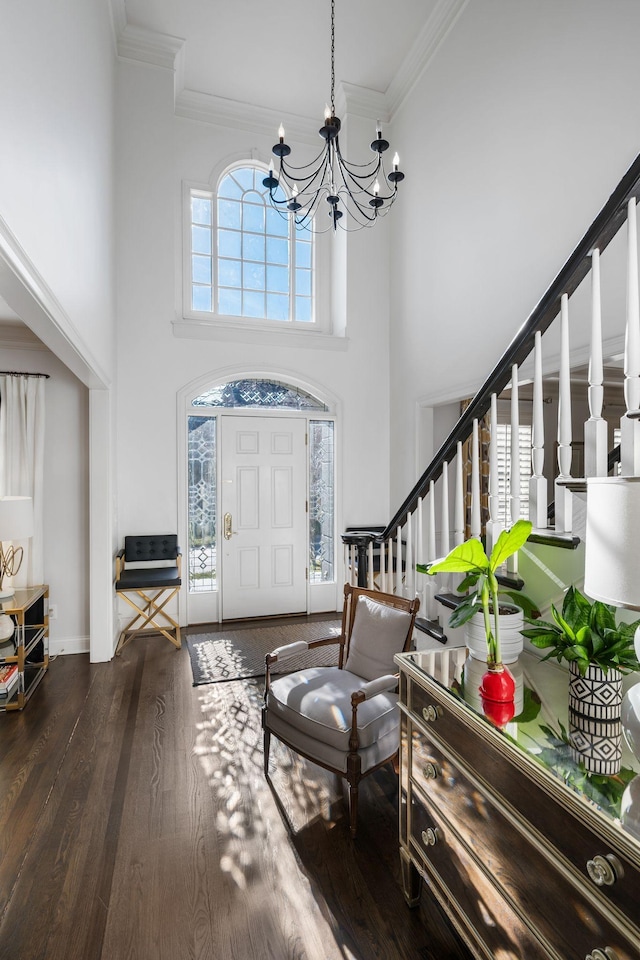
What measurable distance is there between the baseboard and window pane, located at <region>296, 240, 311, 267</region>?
4.64 metres

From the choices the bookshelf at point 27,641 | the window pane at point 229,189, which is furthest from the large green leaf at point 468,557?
the window pane at point 229,189

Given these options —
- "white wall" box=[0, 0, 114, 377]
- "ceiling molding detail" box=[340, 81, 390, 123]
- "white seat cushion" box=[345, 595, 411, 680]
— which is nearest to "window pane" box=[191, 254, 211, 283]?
"white wall" box=[0, 0, 114, 377]

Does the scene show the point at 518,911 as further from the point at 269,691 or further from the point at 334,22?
the point at 334,22

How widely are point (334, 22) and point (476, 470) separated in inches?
191

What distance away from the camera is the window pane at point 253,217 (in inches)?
228

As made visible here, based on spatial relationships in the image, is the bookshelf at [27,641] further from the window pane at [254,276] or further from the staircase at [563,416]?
the window pane at [254,276]

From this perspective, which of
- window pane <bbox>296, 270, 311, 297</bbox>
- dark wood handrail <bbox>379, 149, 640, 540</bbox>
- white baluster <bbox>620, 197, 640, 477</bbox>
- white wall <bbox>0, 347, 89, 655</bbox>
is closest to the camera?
white baluster <bbox>620, 197, 640, 477</bbox>

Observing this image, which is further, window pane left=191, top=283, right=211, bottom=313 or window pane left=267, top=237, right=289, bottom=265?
window pane left=267, top=237, right=289, bottom=265

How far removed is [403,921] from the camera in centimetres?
178

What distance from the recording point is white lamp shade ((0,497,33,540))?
3283 mm

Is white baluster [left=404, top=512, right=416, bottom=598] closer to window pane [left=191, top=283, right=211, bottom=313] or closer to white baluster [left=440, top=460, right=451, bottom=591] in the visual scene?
white baluster [left=440, top=460, right=451, bottom=591]

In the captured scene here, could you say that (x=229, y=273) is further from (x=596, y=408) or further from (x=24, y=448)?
(x=596, y=408)

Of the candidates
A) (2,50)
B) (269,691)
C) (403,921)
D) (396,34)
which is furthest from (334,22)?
(403,921)

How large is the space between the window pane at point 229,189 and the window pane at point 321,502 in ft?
8.84
